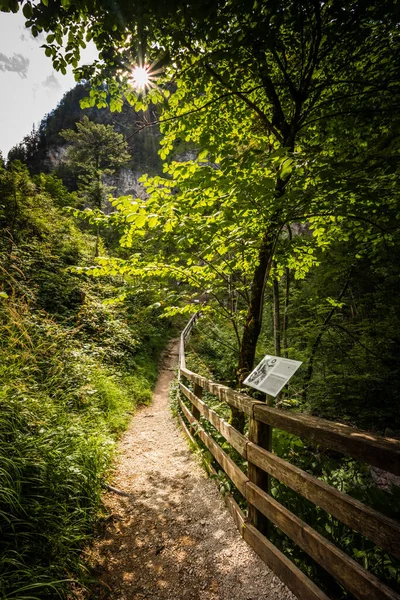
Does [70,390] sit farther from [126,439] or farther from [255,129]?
[255,129]

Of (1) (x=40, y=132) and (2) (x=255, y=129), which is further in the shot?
(1) (x=40, y=132)

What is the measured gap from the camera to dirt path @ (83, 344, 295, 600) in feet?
7.34

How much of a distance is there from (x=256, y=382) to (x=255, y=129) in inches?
155

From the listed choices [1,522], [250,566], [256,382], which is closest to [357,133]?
[256,382]

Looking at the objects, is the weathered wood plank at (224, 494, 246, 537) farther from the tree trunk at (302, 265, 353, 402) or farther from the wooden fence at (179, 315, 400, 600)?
the tree trunk at (302, 265, 353, 402)

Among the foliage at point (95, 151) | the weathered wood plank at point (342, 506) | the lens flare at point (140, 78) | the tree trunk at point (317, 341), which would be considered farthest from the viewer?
the foliage at point (95, 151)

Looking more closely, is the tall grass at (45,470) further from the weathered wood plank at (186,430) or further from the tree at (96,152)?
the tree at (96,152)

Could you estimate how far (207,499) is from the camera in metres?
3.40

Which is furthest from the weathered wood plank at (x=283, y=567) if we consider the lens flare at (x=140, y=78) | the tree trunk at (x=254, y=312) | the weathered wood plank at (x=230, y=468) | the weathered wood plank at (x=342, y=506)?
the lens flare at (x=140, y=78)

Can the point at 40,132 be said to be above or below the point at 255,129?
above

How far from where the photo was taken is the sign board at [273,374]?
2027 mm

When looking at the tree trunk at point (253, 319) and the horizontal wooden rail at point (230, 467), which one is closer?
the horizontal wooden rail at point (230, 467)

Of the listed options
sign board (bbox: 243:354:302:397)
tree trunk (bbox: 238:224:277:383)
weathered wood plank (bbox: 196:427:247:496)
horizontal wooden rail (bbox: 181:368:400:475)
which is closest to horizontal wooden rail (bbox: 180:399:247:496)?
weathered wood plank (bbox: 196:427:247:496)

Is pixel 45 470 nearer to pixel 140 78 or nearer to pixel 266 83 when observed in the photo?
pixel 140 78
